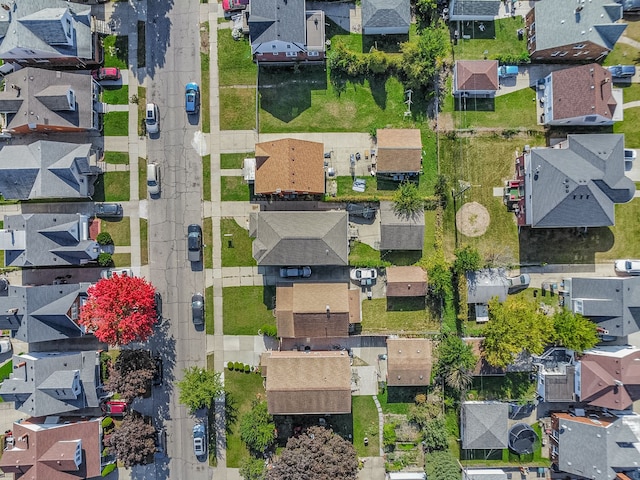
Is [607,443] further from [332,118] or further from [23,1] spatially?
[23,1]

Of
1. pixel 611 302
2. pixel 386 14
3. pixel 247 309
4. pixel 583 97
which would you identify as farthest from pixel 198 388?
pixel 583 97

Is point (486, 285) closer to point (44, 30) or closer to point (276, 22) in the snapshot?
point (276, 22)

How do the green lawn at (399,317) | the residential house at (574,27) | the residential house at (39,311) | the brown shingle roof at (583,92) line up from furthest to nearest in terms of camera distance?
1. the green lawn at (399,317)
2. the brown shingle roof at (583,92)
3. the residential house at (39,311)
4. the residential house at (574,27)

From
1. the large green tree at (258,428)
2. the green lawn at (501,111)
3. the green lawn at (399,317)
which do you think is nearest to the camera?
the large green tree at (258,428)

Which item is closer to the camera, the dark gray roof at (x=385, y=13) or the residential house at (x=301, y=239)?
the residential house at (x=301, y=239)

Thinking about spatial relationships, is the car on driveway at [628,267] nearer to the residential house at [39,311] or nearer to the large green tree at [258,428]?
the large green tree at [258,428]

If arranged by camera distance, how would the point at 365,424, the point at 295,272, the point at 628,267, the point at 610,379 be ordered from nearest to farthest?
the point at 610,379, the point at 628,267, the point at 295,272, the point at 365,424

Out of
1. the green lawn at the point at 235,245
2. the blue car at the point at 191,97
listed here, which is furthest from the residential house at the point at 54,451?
the blue car at the point at 191,97
